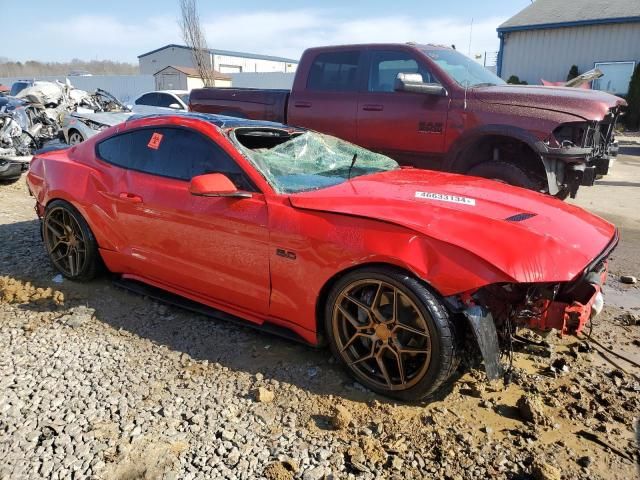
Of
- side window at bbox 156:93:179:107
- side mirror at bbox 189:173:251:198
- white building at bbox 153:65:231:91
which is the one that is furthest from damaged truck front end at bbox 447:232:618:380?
white building at bbox 153:65:231:91

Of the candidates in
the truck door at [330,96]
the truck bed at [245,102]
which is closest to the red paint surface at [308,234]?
the truck door at [330,96]

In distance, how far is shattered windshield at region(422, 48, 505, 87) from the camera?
236 inches

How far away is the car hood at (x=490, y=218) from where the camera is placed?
8.66ft

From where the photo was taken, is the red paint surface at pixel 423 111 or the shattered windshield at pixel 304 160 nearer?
the shattered windshield at pixel 304 160

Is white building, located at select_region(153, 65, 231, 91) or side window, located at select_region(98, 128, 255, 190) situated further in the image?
white building, located at select_region(153, 65, 231, 91)

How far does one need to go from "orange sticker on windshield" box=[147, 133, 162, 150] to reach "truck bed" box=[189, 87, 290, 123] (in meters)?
3.15

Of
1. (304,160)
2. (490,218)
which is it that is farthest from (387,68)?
(490,218)

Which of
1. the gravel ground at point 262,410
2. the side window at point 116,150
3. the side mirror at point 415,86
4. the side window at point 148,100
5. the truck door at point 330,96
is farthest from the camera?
the side window at point 148,100

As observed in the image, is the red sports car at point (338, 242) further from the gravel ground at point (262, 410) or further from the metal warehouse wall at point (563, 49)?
the metal warehouse wall at point (563, 49)

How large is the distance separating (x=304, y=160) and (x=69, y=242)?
2.23m

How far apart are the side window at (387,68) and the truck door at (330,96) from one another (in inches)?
7.7

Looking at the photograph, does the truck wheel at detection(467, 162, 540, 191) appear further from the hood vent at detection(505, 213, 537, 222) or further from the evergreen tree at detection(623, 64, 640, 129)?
the evergreen tree at detection(623, 64, 640, 129)

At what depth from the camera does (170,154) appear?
12.7ft

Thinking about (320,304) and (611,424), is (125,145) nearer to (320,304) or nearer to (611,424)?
(320,304)
